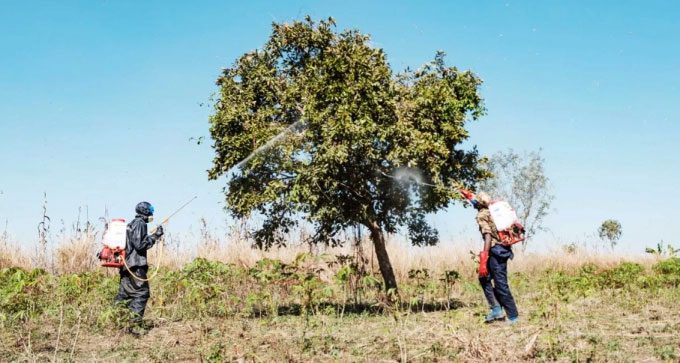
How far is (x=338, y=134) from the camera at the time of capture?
421 inches

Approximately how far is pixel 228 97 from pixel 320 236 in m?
3.36

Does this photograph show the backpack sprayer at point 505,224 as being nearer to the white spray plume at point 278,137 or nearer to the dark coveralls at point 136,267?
the white spray plume at point 278,137

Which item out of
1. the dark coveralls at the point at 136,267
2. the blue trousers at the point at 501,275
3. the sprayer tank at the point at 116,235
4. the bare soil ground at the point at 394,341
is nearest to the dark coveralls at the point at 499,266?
the blue trousers at the point at 501,275

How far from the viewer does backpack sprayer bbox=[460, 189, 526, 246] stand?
952 cm

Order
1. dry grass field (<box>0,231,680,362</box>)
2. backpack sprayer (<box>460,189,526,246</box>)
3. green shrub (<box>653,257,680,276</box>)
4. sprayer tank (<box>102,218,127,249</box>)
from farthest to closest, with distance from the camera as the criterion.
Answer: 1. green shrub (<box>653,257,680,276</box>)
2. sprayer tank (<box>102,218,127,249</box>)
3. backpack sprayer (<box>460,189,526,246</box>)
4. dry grass field (<box>0,231,680,362</box>)

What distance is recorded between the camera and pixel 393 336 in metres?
8.11

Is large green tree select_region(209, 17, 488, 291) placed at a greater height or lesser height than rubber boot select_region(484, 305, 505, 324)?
greater

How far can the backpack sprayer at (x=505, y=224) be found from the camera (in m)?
9.52

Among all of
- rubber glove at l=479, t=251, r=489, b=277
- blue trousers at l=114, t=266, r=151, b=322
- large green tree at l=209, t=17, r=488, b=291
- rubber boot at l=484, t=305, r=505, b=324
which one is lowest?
rubber boot at l=484, t=305, r=505, b=324

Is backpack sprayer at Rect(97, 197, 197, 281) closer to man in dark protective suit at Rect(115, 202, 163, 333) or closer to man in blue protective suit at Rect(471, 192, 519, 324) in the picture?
man in dark protective suit at Rect(115, 202, 163, 333)

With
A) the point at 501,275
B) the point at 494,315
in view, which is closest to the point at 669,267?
the point at 494,315

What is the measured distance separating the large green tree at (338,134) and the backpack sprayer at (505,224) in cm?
178

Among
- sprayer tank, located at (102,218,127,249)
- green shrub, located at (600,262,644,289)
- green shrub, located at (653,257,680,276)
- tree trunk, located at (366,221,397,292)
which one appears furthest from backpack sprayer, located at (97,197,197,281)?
green shrub, located at (653,257,680,276)

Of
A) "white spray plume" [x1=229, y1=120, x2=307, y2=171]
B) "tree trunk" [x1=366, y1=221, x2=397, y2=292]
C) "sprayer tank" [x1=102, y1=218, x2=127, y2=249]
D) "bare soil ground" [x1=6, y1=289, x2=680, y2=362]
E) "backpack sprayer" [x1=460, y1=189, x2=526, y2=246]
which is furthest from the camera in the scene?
"tree trunk" [x1=366, y1=221, x2=397, y2=292]
